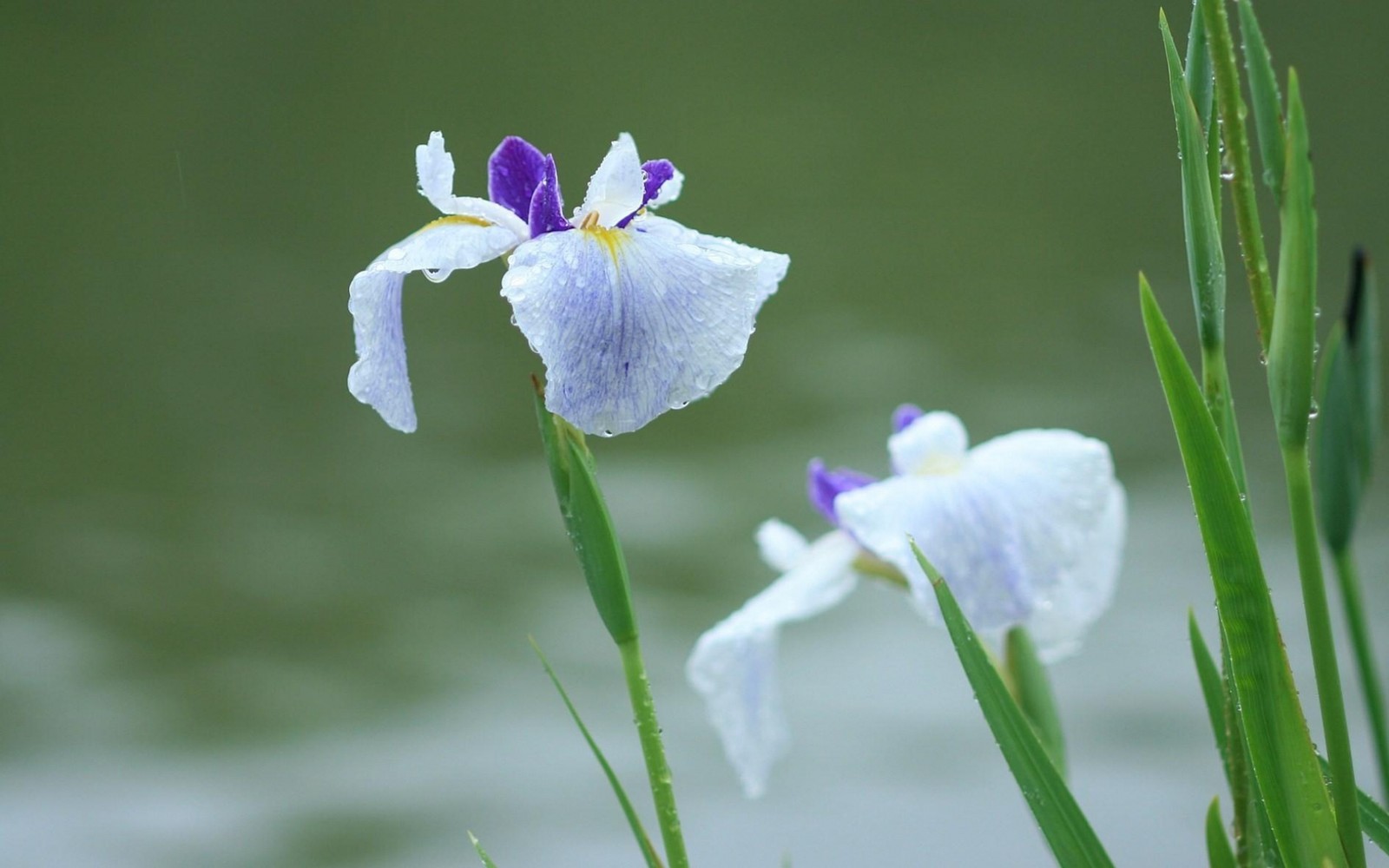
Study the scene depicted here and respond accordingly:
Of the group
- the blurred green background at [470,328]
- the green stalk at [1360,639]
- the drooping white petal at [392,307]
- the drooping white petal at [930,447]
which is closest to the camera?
the green stalk at [1360,639]

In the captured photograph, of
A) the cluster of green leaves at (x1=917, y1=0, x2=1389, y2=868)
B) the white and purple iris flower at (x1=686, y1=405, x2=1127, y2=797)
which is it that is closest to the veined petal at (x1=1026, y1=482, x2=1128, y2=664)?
the white and purple iris flower at (x1=686, y1=405, x2=1127, y2=797)

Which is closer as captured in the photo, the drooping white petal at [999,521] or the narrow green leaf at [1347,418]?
the narrow green leaf at [1347,418]

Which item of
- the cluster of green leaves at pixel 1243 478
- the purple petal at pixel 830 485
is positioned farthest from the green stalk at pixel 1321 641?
the purple petal at pixel 830 485

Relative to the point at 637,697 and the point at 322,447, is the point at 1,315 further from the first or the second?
the point at 637,697

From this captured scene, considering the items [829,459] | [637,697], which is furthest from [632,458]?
[637,697]

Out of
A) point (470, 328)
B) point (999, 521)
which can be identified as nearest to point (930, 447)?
point (999, 521)

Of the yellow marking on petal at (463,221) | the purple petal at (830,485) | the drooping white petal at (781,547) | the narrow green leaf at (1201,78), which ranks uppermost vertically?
the yellow marking on petal at (463,221)

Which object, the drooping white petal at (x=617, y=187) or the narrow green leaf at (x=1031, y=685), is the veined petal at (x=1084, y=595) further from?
the drooping white petal at (x=617, y=187)
